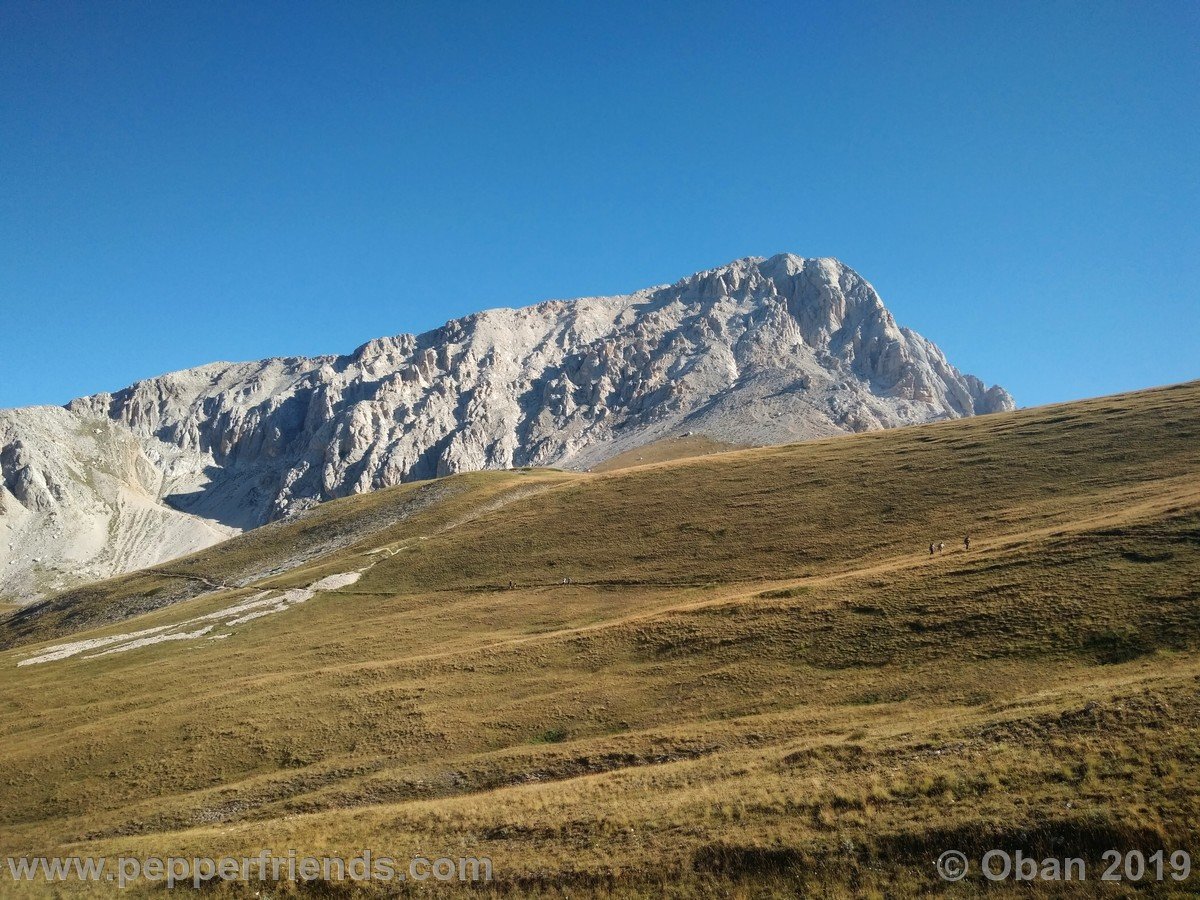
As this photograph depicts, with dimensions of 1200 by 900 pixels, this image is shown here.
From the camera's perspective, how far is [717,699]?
36438 millimetres

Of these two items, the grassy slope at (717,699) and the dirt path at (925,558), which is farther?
the dirt path at (925,558)

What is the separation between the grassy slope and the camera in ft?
65.9

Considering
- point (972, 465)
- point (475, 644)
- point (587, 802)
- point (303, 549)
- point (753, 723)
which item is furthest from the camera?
point (303, 549)

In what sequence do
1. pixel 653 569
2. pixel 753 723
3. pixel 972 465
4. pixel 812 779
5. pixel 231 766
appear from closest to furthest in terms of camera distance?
pixel 812 779 < pixel 753 723 < pixel 231 766 < pixel 653 569 < pixel 972 465

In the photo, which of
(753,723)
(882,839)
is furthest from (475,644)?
(882,839)

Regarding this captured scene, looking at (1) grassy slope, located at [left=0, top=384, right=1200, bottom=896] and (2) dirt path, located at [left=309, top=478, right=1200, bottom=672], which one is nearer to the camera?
(1) grassy slope, located at [left=0, top=384, right=1200, bottom=896]

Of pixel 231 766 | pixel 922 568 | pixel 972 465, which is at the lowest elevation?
pixel 231 766

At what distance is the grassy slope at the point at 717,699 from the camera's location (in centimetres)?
2008

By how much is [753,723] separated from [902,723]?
7108 mm

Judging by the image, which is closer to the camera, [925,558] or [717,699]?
[717,699]

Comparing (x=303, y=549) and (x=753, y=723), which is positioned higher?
(x=303, y=549)

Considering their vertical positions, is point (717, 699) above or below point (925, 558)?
below

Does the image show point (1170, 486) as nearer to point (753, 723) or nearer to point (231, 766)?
point (753, 723)

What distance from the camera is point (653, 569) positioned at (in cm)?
6881
